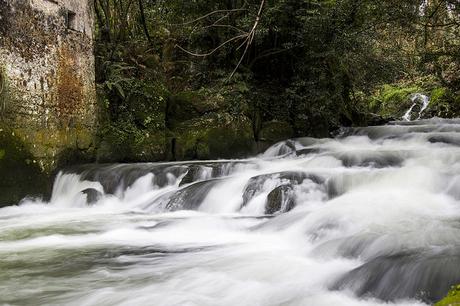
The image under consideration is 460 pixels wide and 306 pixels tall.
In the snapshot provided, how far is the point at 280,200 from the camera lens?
6.32 metres

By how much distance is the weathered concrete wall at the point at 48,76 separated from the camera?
799 centimetres

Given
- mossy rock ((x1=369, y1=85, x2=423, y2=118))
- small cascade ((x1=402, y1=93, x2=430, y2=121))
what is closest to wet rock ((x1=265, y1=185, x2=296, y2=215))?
small cascade ((x1=402, y1=93, x2=430, y2=121))

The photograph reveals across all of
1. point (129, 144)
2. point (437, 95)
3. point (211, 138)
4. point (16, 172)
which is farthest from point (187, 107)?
point (437, 95)

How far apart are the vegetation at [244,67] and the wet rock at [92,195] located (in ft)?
5.68

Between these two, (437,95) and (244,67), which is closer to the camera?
(244,67)

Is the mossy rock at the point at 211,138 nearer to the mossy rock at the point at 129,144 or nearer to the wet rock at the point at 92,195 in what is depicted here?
the mossy rock at the point at 129,144

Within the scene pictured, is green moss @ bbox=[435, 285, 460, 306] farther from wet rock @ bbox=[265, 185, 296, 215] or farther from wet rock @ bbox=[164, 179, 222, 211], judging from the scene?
wet rock @ bbox=[164, 179, 222, 211]

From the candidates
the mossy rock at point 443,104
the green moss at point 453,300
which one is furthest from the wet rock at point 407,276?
the mossy rock at point 443,104

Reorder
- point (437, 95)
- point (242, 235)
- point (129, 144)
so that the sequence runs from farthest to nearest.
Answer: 1. point (437, 95)
2. point (129, 144)
3. point (242, 235)

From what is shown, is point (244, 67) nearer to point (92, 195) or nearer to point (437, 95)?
point (92, 195)

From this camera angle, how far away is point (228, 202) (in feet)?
22.8

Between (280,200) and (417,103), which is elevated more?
(417,103)

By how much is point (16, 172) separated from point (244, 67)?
21.1ft

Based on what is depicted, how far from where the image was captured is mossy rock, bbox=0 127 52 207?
8016 mm
